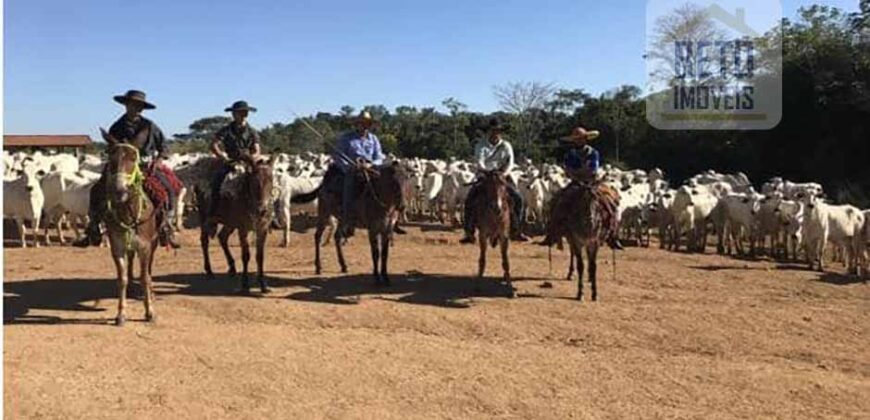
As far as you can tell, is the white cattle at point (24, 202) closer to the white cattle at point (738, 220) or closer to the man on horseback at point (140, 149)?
the man on horseback at point (140, 149)

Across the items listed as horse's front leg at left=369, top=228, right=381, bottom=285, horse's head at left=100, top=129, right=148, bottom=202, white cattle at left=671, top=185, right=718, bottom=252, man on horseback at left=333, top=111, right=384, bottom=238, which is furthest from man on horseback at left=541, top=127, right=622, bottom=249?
white cattle at left=671, top=185, right=718, bottom=252

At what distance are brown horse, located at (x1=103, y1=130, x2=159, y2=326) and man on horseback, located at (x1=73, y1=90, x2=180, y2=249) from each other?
0.15m

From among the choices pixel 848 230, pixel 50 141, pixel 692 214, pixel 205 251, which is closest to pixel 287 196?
pixel 205 251

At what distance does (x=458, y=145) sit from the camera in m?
54.7

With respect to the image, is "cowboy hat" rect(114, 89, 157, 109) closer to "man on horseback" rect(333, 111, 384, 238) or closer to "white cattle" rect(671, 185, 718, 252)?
"man on horseback" rect(333, 111, 384, 238)

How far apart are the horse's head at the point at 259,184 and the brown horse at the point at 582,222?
4.37 metres

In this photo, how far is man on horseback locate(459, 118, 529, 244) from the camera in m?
12.5

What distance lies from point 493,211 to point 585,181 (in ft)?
4.83

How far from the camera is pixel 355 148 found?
42.6 feet

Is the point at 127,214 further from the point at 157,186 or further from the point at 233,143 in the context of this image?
the point at 233,143

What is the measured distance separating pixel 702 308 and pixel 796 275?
5131 mm

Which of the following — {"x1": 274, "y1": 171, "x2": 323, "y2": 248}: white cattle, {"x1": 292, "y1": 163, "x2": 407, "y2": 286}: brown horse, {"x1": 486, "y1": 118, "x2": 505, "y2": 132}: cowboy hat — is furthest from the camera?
{"x1": 274, "y1": 171, "x2": 323, "y2": 248}: white cattle

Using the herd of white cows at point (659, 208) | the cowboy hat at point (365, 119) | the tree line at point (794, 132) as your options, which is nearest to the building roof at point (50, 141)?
the tree line at point (794, 132)

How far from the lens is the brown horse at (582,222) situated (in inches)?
462
